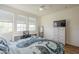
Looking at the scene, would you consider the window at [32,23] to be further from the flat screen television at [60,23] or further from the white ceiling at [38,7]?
the flat screen television at [60,23]

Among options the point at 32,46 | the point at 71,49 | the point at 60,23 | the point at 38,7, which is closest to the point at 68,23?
the point at 60,23

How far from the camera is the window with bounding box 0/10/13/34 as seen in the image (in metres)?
2.00

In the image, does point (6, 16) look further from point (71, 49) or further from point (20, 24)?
point (71, 49)

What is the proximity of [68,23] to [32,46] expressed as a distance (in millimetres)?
972

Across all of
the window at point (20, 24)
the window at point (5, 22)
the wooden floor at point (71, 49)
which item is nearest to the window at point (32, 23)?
the window at point (20, 24)

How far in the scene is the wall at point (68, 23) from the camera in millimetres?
2096

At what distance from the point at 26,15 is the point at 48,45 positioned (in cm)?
85

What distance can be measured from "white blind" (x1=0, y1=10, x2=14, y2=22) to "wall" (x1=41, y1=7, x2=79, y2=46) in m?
0.73

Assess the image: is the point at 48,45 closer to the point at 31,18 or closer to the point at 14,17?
the point at 31,18

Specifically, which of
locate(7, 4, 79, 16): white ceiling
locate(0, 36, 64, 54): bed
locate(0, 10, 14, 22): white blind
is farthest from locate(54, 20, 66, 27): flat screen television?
locate(0, 10, 14, 22): white blind

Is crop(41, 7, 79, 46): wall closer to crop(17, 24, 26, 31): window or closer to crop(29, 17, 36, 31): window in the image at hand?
crop(29, 17, 36, 31): window

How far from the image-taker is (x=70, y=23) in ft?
7.09
